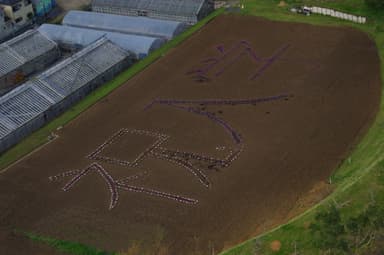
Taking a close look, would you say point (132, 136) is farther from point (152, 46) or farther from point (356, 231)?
point (356, 231)

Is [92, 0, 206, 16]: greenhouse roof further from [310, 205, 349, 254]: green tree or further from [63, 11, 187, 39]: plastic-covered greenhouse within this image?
[310, 205, 349, 254]: green tree

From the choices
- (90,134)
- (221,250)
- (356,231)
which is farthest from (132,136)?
(356,231)

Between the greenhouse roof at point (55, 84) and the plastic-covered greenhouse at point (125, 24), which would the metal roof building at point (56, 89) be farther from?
the plastic-covered greenhouse at point (125, 24)

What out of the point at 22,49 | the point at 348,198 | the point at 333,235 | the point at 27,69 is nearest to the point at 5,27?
the point at 22,49

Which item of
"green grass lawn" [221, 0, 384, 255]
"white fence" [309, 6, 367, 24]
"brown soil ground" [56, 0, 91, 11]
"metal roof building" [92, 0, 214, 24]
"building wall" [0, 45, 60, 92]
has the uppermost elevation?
"white fence" [309, 6, 367, 24]

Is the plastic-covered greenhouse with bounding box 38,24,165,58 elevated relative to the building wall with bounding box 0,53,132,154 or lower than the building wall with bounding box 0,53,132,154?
elevated

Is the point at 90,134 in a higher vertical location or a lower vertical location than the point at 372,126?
lower

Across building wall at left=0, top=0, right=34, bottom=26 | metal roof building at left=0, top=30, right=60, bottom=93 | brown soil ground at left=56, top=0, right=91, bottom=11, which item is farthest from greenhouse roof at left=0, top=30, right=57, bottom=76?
brown soil ground at left=56, top=0, right=91, bottom=11
